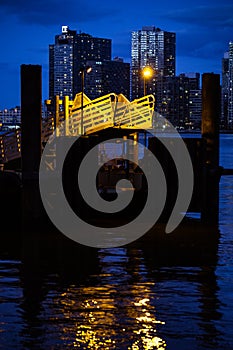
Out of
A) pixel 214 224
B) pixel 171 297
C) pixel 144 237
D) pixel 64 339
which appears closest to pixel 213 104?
pixel 214 224

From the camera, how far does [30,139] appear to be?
66.4 feet

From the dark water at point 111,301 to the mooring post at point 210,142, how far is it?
458 cm

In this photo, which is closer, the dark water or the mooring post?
the dark water

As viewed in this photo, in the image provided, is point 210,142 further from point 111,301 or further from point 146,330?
point 146,330

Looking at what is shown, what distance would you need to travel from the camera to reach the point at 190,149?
2131 cm

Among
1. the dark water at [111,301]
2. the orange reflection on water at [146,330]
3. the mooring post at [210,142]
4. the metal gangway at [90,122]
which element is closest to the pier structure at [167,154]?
the mooring post at [210,142]

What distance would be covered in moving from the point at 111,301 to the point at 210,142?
10471mm

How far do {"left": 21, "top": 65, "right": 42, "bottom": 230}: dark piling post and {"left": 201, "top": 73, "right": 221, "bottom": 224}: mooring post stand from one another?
466cm

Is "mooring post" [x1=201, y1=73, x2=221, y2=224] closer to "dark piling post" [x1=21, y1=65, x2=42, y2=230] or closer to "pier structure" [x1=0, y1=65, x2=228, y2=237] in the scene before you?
"pier structure" [x1=0, y1=65, x2=228, y2=237]

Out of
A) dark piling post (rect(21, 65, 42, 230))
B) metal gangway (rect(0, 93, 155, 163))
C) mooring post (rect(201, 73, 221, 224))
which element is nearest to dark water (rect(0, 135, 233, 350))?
dark piling post (rect(21, 65, 42, 230))

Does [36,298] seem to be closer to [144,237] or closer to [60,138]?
[144,237]

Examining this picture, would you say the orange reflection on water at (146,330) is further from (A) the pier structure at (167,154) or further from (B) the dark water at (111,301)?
(A) the pier structure at (167,154)

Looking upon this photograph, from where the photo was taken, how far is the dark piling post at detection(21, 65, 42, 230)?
2003 centimetres

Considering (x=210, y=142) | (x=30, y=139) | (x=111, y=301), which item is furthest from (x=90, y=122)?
(x=111, y=301)
